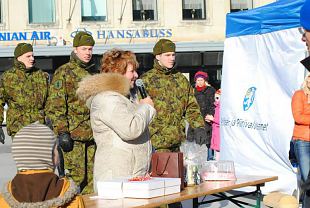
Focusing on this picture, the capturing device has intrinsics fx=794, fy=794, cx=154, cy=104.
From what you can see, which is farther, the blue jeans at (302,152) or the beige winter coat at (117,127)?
the blue jeans at (302,152)

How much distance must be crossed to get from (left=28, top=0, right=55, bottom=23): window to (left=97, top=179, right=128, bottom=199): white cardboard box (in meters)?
25.7

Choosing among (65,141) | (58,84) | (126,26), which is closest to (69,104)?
Result: (58,84)

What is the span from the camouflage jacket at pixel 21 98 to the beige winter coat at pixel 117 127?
A: 2426mm

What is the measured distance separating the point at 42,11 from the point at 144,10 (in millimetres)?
3975

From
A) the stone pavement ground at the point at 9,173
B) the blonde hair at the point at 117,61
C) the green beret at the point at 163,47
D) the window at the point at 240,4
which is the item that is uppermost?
the window at the point at 240,4

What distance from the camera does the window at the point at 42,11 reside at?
3056 cm

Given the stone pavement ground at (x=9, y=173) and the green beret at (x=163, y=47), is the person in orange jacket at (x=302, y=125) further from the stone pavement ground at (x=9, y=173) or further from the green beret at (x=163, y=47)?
the green beret at (x=163, y=47)

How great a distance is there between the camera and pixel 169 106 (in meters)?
7.56

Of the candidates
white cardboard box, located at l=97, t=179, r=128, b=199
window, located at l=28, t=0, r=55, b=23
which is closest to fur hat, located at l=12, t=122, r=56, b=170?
white cardboard box, located at l=97, t=179, r=128, b=199

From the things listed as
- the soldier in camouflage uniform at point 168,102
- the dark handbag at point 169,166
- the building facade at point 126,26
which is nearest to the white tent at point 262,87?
the soldier in camouflage uniform at point 168,102

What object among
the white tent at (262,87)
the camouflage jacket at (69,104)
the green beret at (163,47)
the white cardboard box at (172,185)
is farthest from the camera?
the white tent at (262,87)

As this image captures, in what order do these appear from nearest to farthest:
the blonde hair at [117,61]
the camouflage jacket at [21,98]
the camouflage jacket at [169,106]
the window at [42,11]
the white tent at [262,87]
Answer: the blonde hair at [117,61] < the camouflage jacket at [169,106] < the camouflage jacket at [21,98] < the white tent at [262,87] < the window at [42,11]

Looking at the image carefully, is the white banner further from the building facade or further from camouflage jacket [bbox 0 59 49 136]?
the building facade

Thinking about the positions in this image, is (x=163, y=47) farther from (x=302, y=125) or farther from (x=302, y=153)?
(x=302, y=153)
